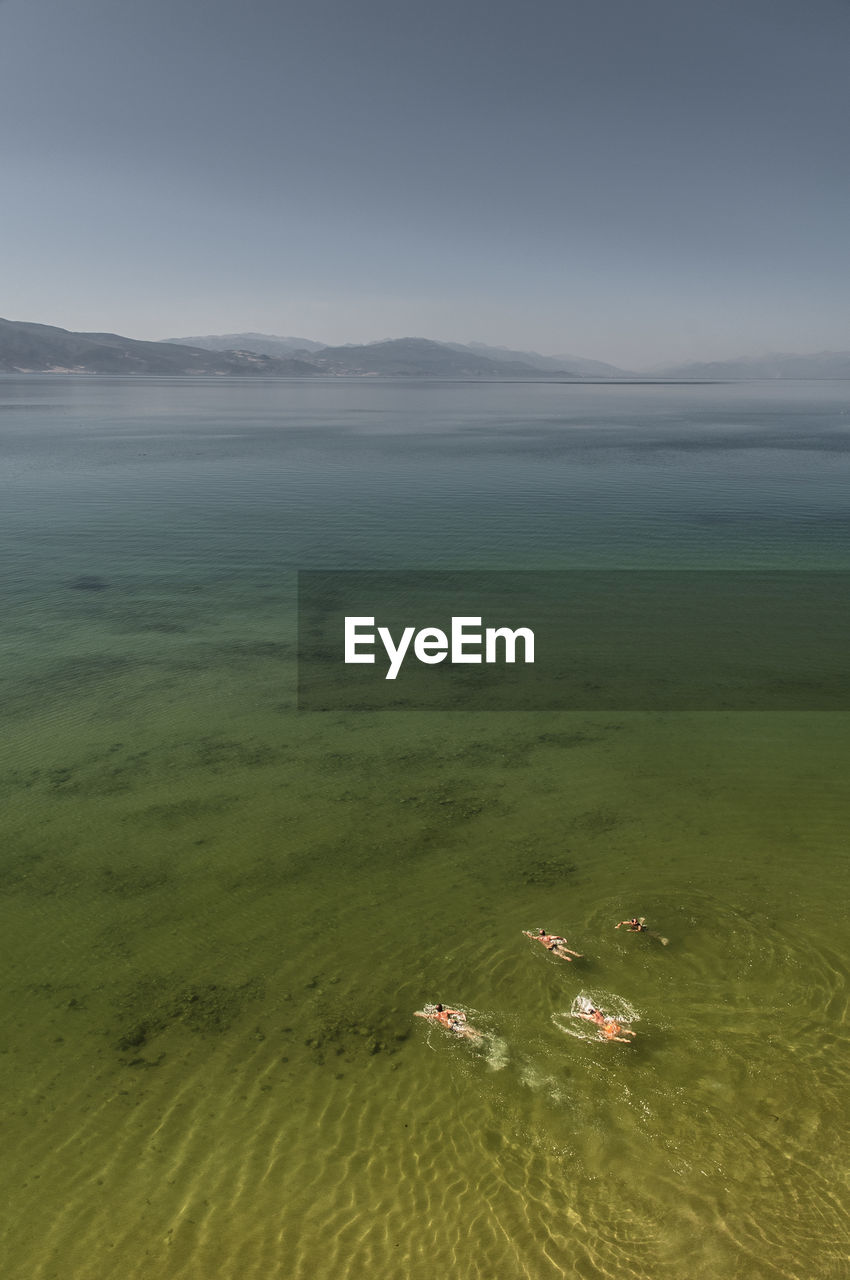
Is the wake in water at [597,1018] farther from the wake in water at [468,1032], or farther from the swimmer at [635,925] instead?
the swimmer at [635,925]

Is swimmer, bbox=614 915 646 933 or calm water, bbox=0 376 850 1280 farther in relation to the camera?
swimmer, bbox=614 915 646 933

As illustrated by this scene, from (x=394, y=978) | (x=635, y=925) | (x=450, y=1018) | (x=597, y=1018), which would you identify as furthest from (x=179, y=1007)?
(x=635, y=925)

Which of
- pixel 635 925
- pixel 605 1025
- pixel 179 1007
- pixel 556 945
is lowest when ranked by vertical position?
pixel 179 1007

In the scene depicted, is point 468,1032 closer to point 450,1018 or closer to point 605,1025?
point 450,1018

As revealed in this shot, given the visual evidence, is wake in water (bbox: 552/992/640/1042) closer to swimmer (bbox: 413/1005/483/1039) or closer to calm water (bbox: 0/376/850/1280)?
calm water (bbox: 0/376/850/1280)

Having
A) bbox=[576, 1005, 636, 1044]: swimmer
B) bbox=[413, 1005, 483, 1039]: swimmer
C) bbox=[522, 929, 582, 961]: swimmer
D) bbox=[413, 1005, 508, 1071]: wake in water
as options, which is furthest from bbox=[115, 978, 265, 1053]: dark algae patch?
bbox=[576, 1005, 636, 1044]: swimmer
